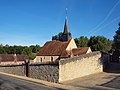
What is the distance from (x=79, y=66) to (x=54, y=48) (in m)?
23.2

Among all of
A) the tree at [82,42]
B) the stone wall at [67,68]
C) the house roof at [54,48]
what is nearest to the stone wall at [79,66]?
the stone wall at [67,68]

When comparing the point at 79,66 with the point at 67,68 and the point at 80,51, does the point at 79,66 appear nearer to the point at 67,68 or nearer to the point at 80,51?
the point at 67,68

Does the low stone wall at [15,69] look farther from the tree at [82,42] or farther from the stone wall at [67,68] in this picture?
the tree at [82,42]

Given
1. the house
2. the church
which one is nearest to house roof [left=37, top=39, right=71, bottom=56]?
the church

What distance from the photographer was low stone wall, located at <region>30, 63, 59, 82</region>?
2651cm

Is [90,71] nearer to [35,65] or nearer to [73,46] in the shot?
[35,65]

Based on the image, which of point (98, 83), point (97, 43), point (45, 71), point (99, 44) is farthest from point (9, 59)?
point (98, 83)

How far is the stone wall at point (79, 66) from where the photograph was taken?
2652 centimetres

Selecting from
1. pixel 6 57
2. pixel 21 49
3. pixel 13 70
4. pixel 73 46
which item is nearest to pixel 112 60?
pixel 73 46

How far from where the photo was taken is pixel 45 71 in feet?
93.7

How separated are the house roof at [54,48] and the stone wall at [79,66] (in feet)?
57.0

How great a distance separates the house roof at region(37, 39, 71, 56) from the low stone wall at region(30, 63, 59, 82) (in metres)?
17.4

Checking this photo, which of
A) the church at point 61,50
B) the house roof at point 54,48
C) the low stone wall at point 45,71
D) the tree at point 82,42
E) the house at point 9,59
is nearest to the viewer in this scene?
the low stone wall at point 45,71

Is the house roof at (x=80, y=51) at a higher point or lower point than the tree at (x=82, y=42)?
lower
